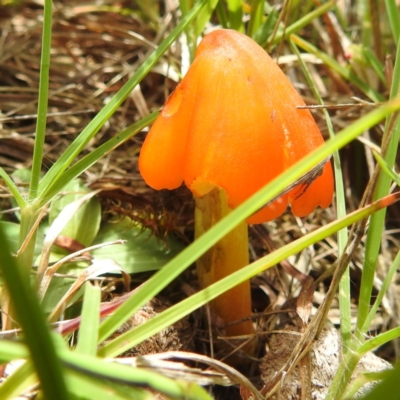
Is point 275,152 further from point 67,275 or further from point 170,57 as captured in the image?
point 170,57

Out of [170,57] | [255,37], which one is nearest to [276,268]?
[255,37]

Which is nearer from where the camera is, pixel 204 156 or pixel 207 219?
pixel 204 156

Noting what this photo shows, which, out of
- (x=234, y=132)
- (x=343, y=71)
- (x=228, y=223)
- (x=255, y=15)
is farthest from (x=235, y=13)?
(x=228, y=223)

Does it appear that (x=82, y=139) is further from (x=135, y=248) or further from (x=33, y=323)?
(x=33, y=323)

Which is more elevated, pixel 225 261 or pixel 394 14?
pixel 394 14

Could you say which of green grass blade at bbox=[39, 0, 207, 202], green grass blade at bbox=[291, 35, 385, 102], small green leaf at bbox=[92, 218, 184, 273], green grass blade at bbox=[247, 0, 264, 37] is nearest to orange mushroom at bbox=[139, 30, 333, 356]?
green grass blade at bbox=[39, 0, 207, 202]

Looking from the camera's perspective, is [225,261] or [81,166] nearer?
[81,166]

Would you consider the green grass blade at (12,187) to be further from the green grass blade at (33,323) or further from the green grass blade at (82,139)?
the green grass blade at (33,323)

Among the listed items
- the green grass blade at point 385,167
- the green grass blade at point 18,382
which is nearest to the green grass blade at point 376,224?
the green grass blade at point 385,167
